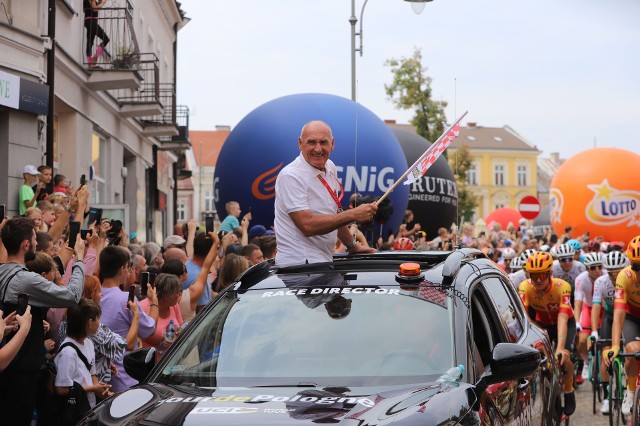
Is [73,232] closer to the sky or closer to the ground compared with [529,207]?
closer to the ground

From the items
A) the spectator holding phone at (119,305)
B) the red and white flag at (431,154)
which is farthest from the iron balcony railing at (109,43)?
the red and white flag at (431,154)

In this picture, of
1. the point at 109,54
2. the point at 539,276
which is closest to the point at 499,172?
the point at 109,54

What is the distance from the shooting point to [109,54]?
75.6 feet

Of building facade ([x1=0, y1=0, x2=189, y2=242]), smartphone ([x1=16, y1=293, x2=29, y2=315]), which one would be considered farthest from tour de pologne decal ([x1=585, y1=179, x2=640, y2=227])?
smartphone ([x1=16, y1=293, x2=29, y2=315])

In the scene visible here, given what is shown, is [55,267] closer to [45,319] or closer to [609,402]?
[45,319]

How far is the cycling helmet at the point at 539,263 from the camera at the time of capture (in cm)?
1177

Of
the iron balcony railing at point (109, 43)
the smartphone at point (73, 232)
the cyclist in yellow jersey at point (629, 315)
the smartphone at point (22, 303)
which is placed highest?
the iron balcony railing at point (109, 43)

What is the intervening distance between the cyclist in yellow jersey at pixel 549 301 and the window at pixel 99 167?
491 inches

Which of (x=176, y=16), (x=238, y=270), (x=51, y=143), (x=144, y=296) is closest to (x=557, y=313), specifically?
(x=238, y=270)

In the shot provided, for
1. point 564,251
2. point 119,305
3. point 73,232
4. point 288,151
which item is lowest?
point 119,305

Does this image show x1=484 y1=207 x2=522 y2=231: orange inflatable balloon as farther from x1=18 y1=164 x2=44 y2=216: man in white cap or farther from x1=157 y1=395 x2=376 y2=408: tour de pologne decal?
x1=157 y1=395 x2=376 y2=408: tour de pologne decal

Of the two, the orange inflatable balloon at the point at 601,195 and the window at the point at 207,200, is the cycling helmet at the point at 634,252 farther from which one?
the window at the point at 207,200

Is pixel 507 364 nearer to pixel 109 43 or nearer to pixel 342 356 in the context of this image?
pixel 342 356

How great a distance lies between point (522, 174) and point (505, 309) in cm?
11849
